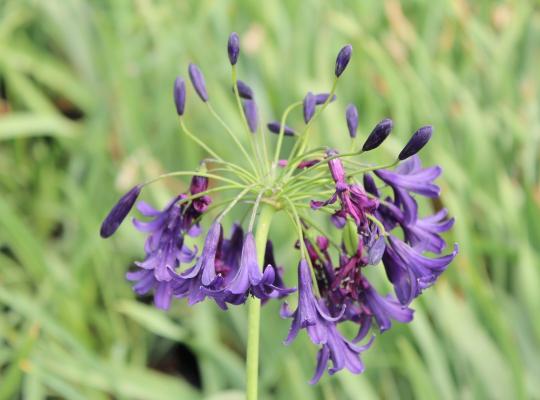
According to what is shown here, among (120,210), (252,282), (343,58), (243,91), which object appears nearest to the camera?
(252,282)

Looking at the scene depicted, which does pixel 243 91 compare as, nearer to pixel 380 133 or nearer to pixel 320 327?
pixel 380 133

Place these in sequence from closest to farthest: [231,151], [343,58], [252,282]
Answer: [252,282], [343,58], [231,151]

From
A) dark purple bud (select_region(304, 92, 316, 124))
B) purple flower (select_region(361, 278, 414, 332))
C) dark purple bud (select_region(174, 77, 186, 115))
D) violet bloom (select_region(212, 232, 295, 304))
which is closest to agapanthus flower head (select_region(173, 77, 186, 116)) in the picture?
dark purple bud (select_region(174, 77, 186, 115))

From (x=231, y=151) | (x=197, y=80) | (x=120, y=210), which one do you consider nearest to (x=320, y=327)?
(x=120, y=210)

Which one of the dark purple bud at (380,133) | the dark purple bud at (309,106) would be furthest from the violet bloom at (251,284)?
the dark purple bud at (309,106)

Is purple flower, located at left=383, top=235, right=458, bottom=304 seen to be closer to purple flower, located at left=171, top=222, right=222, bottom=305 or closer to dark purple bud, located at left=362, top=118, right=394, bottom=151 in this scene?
dark purple bud, located at left=362, top=118, right=394, bottom=151

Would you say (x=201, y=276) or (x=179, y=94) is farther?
(x=179, y=94)

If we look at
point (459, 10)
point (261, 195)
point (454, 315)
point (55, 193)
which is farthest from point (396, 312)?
point (459, 10)
